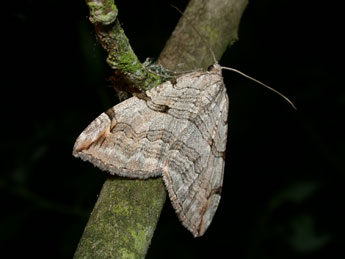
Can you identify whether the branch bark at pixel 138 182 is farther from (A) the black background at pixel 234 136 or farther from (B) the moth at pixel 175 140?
(A) the black background at pixel 234 136

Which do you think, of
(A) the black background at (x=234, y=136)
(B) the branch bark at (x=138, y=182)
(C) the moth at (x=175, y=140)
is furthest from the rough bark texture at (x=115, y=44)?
(A) the black background at (x=234, y=136)

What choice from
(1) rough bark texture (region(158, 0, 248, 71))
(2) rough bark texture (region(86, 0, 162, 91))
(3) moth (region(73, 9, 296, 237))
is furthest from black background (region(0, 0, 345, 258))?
(2) rough bark texture (region(86, 0, 162, 91))

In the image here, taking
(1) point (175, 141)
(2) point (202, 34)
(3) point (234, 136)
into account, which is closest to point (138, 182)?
(1) point (175, 141)

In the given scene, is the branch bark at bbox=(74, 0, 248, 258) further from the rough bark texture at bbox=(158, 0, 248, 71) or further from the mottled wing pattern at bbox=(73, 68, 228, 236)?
the mottled wing pattern at bbox=(73, 68, 228, 236)

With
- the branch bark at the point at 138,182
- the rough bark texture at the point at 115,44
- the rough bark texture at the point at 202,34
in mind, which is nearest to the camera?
the rough bark texture at the point at 115,44

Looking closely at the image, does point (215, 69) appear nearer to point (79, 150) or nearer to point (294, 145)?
point (79, 150)

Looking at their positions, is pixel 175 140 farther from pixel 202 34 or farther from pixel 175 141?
pixel 202 34

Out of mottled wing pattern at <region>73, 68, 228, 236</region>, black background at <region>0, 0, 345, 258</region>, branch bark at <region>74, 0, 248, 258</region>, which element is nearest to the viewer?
branch bark at <region>74, 0, 248, 258</region>
